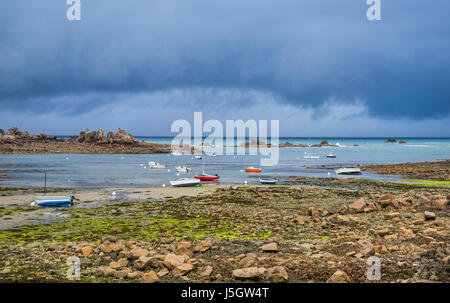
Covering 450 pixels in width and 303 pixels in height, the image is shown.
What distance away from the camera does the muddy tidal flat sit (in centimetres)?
1166

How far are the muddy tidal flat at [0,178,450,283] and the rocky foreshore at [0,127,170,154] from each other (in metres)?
101

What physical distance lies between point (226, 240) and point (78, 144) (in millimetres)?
135810

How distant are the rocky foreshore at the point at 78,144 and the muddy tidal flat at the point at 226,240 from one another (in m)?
101

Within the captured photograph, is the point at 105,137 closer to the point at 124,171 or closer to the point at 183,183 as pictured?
the point at 124,171

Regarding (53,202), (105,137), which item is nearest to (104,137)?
(105,137)

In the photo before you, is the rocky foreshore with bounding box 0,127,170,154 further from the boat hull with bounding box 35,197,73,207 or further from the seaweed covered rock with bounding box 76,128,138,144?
the boat hull with bounding box 35,197,73,207

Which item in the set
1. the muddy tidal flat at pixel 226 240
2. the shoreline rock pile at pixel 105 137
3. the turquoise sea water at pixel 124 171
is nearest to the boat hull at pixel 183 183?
the turquoise sea water at pixel 124 171

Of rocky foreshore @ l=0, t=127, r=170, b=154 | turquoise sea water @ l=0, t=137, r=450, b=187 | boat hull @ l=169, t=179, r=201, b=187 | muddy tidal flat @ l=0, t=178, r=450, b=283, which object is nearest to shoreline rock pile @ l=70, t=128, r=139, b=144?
rocky foreshore @ l=0, t=127, r=170, b=154

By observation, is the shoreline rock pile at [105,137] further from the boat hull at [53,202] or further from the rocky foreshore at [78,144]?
the boat hull at [53,202]

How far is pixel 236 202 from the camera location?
98.3 ft
